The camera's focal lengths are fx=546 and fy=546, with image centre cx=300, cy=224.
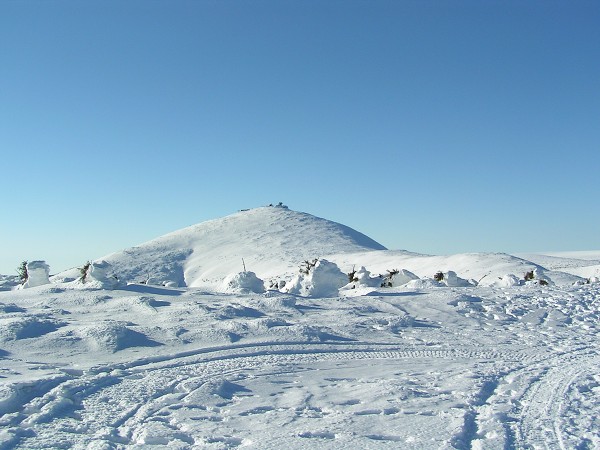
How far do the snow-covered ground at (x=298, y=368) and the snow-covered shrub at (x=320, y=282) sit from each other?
7.16 feet

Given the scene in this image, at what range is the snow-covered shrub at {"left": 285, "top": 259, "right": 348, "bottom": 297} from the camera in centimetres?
1578

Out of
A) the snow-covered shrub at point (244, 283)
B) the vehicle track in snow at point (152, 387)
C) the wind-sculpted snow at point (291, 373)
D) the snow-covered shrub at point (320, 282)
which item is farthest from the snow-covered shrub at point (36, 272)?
the vehicle track in snow at point (152, 387)

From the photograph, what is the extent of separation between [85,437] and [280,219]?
64.7 metres

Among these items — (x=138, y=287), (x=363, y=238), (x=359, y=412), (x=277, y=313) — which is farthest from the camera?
(x=363, y=238)

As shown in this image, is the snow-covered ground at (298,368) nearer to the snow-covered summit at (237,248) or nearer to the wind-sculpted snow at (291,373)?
the wind-sculpted snow at (291,373)

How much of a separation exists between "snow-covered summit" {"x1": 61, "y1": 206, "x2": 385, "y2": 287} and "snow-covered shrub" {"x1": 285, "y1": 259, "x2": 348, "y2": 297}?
85.9 feet

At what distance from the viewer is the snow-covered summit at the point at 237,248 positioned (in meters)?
49.8

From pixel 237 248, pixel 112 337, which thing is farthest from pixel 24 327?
pixel 237 248

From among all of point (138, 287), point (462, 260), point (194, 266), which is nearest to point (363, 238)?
point (194, 266)

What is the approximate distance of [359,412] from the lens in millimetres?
5414

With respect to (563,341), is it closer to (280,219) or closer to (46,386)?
(46,386)

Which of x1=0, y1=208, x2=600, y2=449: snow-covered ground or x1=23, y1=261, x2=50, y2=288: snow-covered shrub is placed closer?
x1=0, y1=208, x2=600, y2=449: snow-covered ground

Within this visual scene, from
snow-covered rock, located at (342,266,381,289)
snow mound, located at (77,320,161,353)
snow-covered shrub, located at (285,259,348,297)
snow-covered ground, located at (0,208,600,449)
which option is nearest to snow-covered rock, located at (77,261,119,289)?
snow-covered ground, located at (0,208,600,449)

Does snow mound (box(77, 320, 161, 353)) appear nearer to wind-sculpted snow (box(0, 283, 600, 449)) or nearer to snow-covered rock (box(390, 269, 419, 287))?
wind-sculpted snow (box(0, 283, 600, 449))
